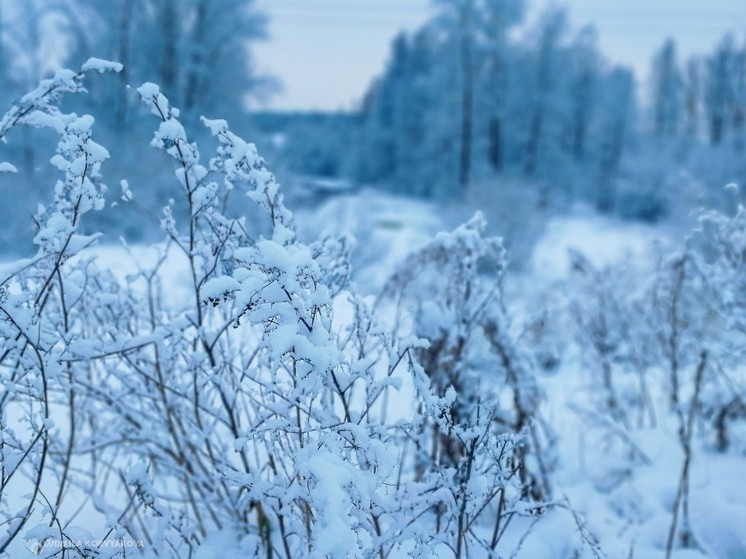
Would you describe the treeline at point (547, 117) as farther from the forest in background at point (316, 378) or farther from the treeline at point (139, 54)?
the forest in background at point (316, 378)

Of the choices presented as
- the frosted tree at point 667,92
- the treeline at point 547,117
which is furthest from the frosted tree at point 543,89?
the frosted tree at point 667,92

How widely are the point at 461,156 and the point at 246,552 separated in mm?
17485

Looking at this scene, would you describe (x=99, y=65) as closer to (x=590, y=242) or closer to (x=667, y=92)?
(x=590, y=242)

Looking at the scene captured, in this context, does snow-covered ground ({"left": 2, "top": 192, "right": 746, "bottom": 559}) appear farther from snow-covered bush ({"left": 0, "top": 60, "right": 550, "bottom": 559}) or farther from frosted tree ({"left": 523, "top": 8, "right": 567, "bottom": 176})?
frosted tree ({"left": 523, "top": 8, "right": 567, "bottom": 176})

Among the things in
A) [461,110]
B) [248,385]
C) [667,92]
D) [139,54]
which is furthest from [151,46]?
[667,92]

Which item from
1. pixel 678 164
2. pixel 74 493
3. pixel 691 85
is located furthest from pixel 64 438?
pixel 691 85

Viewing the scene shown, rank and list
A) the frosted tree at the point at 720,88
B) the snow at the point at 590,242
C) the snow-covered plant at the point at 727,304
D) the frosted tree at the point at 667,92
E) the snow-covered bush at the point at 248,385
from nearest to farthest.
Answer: the snow-covered bush at the point at 248,385
the snow-covered plant at the point at 727,304
the snow at the point at 590,242
the frosted tree at the point at 720,88
the frosted tree at the point at 667,92

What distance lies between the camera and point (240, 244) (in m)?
1.64

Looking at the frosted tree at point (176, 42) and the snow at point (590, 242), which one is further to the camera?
the frosted tree at point (176, 42)

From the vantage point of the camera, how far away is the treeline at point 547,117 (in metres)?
17.2

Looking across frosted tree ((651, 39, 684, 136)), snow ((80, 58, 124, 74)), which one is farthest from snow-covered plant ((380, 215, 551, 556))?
frosted tree ((651, 39, 684, 136))

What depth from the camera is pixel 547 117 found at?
19.3 meters

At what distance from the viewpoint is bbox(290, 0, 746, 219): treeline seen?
17.2 metres

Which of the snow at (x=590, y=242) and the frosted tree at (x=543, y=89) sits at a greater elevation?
the frosted tree at (x=543, y=89)
